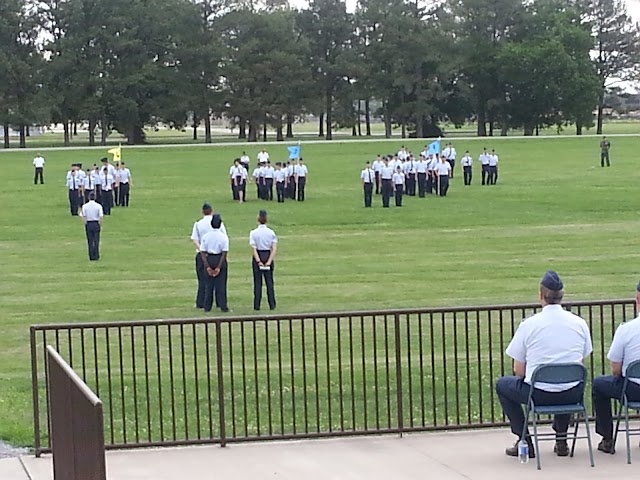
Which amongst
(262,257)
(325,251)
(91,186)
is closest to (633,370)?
(262,257)

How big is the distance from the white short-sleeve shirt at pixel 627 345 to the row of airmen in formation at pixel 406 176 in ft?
102

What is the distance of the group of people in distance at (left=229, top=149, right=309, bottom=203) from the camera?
1692 inches

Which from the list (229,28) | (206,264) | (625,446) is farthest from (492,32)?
(625,446)

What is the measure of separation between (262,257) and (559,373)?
11.4m

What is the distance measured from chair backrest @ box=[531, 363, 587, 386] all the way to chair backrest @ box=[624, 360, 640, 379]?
0.42 meters

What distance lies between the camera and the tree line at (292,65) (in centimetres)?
9556

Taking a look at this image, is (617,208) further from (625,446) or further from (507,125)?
(507,125)

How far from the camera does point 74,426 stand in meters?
6.18

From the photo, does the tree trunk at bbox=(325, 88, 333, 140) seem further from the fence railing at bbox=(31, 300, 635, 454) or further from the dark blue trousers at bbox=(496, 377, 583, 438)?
the dark blue trousers at bbox=(496, 377, 583, 438)

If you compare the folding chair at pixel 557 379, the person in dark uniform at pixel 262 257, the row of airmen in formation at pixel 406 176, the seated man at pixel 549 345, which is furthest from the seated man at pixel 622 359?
the row of airmen in formation at pixel 406 176

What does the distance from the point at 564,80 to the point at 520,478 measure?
329ft

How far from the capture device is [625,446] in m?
9.23

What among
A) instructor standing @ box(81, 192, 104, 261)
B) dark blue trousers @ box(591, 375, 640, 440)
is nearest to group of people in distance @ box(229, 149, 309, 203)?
instructor standing @ box(81, 192, 104, 261)

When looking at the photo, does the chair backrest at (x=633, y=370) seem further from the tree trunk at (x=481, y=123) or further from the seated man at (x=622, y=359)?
the tree trunk at (x=481, y=123)
